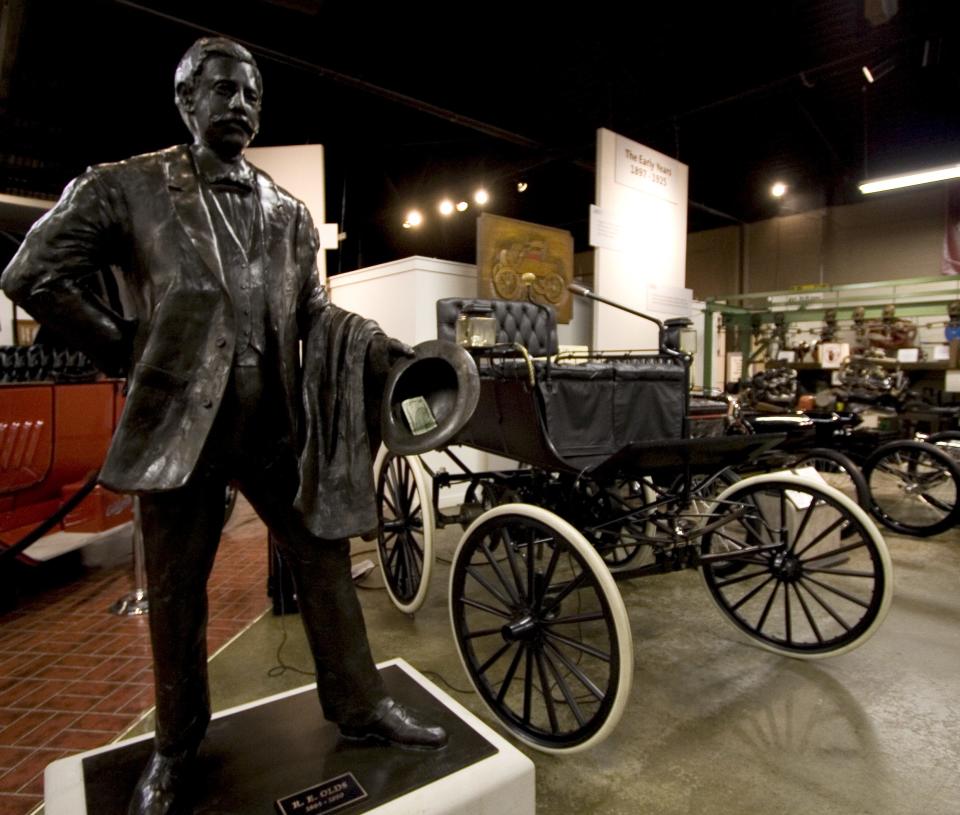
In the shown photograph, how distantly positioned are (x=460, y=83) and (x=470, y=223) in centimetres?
546

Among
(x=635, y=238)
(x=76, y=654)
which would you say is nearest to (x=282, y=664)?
(x=76, y=654)

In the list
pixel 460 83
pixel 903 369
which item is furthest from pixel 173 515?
pixel 903 369

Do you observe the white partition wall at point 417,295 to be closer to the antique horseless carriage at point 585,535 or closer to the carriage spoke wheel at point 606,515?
the antique horseless carriage at point 585,535

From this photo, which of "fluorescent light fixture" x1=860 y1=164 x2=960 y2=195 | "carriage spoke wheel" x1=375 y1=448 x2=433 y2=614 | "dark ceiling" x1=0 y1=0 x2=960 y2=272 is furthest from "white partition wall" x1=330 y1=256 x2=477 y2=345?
"fluorescent light fixture" x1=860 y1=164 x2=960 y2=195

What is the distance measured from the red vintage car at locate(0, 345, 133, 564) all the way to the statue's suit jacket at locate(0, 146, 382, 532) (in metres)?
2.09

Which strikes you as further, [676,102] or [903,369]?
[903,369]

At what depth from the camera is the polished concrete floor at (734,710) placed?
1.66 m

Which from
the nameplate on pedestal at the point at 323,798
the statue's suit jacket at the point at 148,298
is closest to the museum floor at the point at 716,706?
the nameplate on pedestal at the point at 323,798

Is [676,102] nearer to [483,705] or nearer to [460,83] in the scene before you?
→ [460,83]

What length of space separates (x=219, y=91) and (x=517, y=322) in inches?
130

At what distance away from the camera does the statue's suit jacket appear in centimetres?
111

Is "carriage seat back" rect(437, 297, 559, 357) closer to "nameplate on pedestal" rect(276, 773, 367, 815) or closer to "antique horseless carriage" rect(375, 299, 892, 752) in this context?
"antique horseless carriage" rect(375, 299, 892, 752)

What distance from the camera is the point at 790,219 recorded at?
1027cm

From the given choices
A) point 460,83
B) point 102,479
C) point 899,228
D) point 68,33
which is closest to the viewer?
point 102,479
